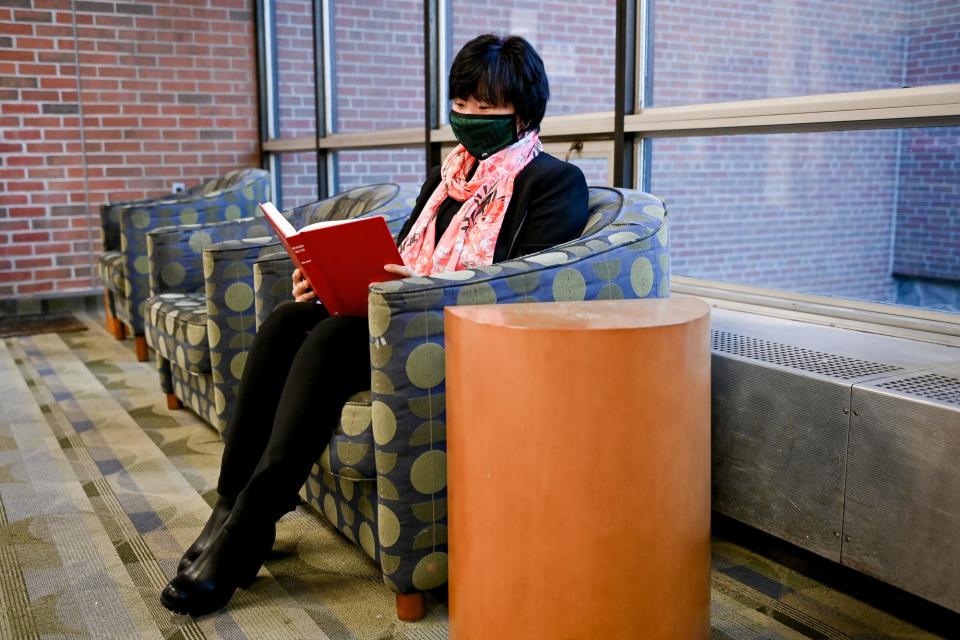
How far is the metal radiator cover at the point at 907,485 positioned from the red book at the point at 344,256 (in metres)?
0.93

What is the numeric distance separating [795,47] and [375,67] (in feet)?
7.74

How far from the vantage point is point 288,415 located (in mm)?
1692

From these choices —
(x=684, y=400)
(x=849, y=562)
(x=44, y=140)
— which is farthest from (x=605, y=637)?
(x=44, y=140)

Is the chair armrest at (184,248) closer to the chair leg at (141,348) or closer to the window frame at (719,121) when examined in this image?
the chair leg at (141,348)

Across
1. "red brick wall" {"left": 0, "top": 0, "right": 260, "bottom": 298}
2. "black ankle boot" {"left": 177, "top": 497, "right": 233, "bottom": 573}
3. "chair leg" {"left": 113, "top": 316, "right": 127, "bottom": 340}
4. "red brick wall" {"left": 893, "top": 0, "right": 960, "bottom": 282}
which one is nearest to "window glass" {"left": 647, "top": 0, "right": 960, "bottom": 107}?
"red brick wall" {"left": 893, "top": 0, "right": 960, "bottom": 282}

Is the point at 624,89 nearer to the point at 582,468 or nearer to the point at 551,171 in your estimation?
the point at 551,171

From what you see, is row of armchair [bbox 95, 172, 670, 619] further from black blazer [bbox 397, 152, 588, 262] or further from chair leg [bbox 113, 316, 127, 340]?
chair leg [bbox 113, 316, 127, 340]

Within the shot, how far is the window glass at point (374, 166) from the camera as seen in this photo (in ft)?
14.6

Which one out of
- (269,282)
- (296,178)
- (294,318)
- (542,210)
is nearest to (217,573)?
(294,318)

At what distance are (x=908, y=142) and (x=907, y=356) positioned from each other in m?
0.72

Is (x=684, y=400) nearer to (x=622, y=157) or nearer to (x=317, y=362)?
(x=317, y=362)

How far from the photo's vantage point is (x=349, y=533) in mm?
1886

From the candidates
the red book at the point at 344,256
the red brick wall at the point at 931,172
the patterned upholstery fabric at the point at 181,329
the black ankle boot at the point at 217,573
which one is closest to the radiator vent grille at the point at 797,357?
the red brick wall at the point at 931,172

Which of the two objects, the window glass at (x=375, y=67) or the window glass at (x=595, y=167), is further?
the window glass at (x=375, y=67)
